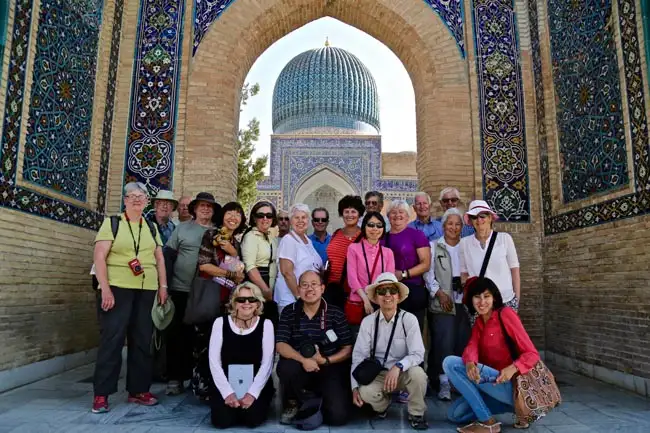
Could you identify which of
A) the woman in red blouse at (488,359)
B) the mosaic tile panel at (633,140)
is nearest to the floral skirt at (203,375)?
the woman in red blouse at (488,359)

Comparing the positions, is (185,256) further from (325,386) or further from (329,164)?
(329,164)

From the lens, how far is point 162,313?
3.47 metres

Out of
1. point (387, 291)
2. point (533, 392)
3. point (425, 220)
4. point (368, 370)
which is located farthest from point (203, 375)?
point (425, 220)

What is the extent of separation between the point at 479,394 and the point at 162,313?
6.85 ft

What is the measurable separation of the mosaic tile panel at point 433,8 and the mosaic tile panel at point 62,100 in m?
1.10

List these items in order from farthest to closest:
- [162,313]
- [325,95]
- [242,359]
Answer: [325,95]
[162,313]
[242,359]

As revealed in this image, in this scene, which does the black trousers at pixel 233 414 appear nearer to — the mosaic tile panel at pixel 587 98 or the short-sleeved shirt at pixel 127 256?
the short-sleeved shirt at pixel 127 256

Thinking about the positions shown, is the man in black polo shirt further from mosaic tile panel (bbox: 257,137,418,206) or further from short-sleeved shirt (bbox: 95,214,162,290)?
mosaic tile panel (bbox: 257,137,418,206)

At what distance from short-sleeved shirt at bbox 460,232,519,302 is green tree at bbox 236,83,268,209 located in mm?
8992

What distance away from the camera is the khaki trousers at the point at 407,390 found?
2.91 metres

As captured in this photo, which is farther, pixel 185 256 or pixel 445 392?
pixel 185 256

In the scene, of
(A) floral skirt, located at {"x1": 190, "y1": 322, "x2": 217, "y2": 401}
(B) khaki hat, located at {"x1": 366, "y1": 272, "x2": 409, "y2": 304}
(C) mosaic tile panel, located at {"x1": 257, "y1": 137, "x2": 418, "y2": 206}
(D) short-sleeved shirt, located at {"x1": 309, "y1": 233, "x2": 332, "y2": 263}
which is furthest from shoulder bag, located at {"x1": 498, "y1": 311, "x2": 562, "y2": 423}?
(C) mosaic tile panel, located at {"x1": 257, "y1": 137, "x2": 418, "y2": 206}

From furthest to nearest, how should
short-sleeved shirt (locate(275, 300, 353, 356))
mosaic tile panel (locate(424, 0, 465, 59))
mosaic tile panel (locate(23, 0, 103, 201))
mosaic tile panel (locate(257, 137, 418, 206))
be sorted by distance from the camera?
mosaic tile panel (locate(257, 137, 418, 206)) < mosaic tile panel (locate(424, 0, 465, 59)) < mosaic tile panel (locate(23, 0, 103, 201)) < short-sleeved shirt (locate(275, 300, 353, 356))

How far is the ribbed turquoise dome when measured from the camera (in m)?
18.7
